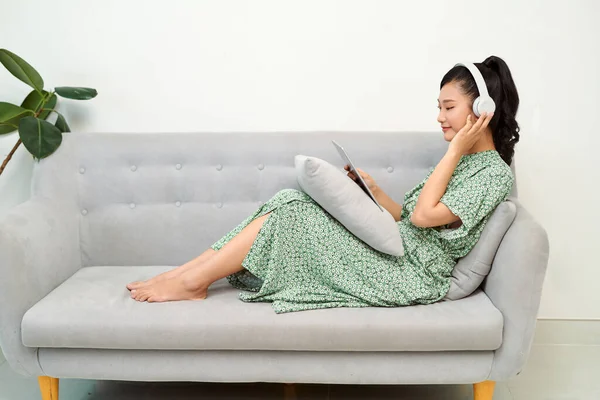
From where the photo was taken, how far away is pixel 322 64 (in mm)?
2527

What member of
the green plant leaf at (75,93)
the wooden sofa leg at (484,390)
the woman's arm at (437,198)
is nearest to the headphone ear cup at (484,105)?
the woman's arm at (437,198)

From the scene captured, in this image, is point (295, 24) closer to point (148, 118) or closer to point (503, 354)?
point (148, 118)

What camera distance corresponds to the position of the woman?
1960 millimetres

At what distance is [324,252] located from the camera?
200 centimetres

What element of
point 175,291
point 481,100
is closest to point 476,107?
point 481,100

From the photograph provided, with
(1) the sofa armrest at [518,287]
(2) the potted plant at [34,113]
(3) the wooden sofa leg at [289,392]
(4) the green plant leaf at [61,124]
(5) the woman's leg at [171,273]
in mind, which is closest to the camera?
(1) the sofa armrest at [518,287]

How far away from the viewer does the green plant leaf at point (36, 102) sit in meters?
2.49

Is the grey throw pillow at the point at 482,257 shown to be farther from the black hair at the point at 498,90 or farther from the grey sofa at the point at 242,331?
the black hair at the point at 498,90

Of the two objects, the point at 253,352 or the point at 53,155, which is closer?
the point at 253,352

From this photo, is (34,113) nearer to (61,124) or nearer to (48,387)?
(61,124)

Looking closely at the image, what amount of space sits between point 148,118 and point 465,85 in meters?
1.30

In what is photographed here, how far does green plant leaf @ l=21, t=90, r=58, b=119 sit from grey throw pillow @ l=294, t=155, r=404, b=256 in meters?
1.15

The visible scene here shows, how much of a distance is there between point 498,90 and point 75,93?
5.02 feet

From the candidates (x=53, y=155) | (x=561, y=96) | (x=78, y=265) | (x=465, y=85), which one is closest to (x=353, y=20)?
(x=465, y=85)
